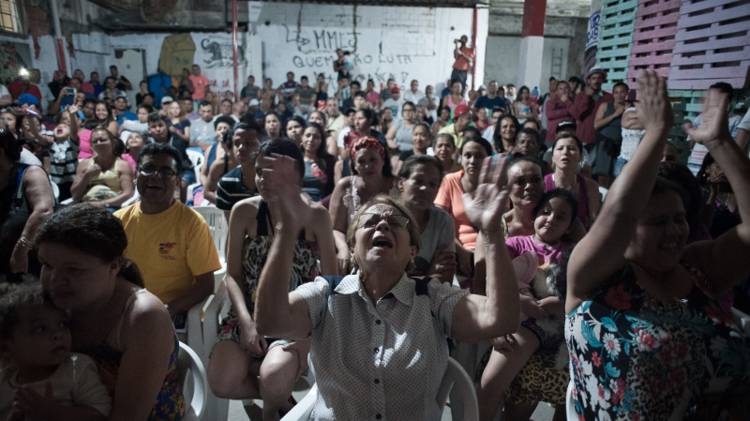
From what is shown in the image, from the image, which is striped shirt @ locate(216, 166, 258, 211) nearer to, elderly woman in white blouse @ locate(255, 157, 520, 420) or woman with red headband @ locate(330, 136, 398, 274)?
woman with red headband @ locate(330, 136, 398, 274)

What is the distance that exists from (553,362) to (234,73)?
12835 mm

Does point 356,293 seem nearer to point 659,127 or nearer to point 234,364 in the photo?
Answer: point 234,364

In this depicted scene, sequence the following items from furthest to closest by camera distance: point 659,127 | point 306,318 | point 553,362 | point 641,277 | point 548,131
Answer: point 548,131 < point 553,362 < point 306,318 < point 641,277 < point 659,127

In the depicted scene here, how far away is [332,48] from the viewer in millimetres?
14258

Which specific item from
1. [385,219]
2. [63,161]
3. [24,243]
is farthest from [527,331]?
[63,161]

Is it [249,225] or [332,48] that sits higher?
[332,48]

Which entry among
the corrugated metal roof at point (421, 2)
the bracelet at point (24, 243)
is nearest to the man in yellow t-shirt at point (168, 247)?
the bracelet at point (24, 243)

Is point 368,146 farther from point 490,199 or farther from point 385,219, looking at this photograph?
point 490,199

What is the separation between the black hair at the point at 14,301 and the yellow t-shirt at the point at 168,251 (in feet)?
3.47

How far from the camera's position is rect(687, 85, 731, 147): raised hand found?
4.92 feet

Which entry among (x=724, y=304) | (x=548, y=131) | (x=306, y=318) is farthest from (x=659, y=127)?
(x=548, y=131)

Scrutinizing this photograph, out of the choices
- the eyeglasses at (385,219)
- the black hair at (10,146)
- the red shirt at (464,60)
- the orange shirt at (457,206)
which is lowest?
the orange shirt at (457,206)

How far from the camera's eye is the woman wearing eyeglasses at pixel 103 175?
13.9 feet

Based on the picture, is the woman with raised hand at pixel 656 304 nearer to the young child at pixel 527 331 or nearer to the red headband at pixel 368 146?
the young child at pixel 527 331
